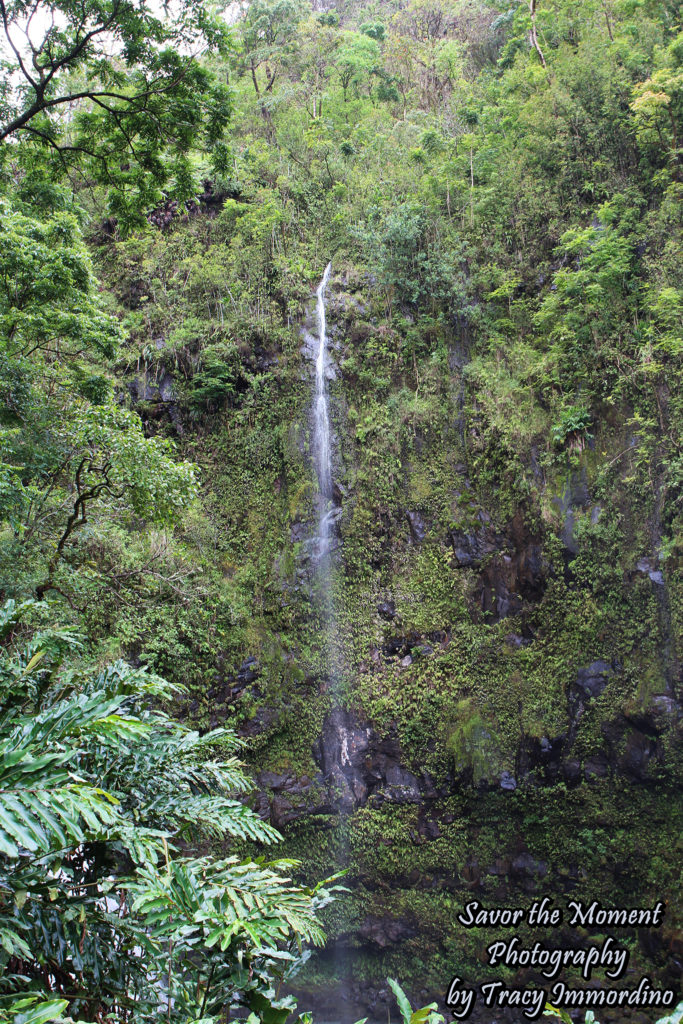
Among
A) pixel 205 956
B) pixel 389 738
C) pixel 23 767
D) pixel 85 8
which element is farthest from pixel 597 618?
pixel 85 8

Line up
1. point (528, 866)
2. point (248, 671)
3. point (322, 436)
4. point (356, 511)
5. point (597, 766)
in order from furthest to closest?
1. point (322, 436)
2. point (356, 511)
3. point (248, 671)
4. point (528, 866)
5. point (597, 766)

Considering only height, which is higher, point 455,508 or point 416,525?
point 455,508

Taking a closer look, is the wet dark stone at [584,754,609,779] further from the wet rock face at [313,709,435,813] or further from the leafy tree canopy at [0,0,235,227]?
the leafy tree canopy at [0,0,235,227]

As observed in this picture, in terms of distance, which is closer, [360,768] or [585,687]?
[585,687]

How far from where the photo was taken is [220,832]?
250cm

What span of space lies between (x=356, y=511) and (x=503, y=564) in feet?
8.63

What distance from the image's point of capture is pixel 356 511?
991cm

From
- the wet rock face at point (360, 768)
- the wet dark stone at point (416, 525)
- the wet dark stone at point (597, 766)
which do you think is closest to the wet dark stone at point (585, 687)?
the wet dark stone at point (597, 766)

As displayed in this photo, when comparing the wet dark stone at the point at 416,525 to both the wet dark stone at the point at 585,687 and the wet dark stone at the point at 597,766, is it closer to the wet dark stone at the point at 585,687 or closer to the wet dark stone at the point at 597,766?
the wet dark stone at the point at 585,687

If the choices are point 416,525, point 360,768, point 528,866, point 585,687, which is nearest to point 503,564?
point 416,525

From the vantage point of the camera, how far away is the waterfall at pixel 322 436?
1005cm

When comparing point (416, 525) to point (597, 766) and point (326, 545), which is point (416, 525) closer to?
point (326, 545)

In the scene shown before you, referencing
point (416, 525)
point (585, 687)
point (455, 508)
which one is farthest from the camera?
point (416, 525)

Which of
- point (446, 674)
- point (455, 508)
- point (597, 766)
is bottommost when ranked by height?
point (597, 766)
